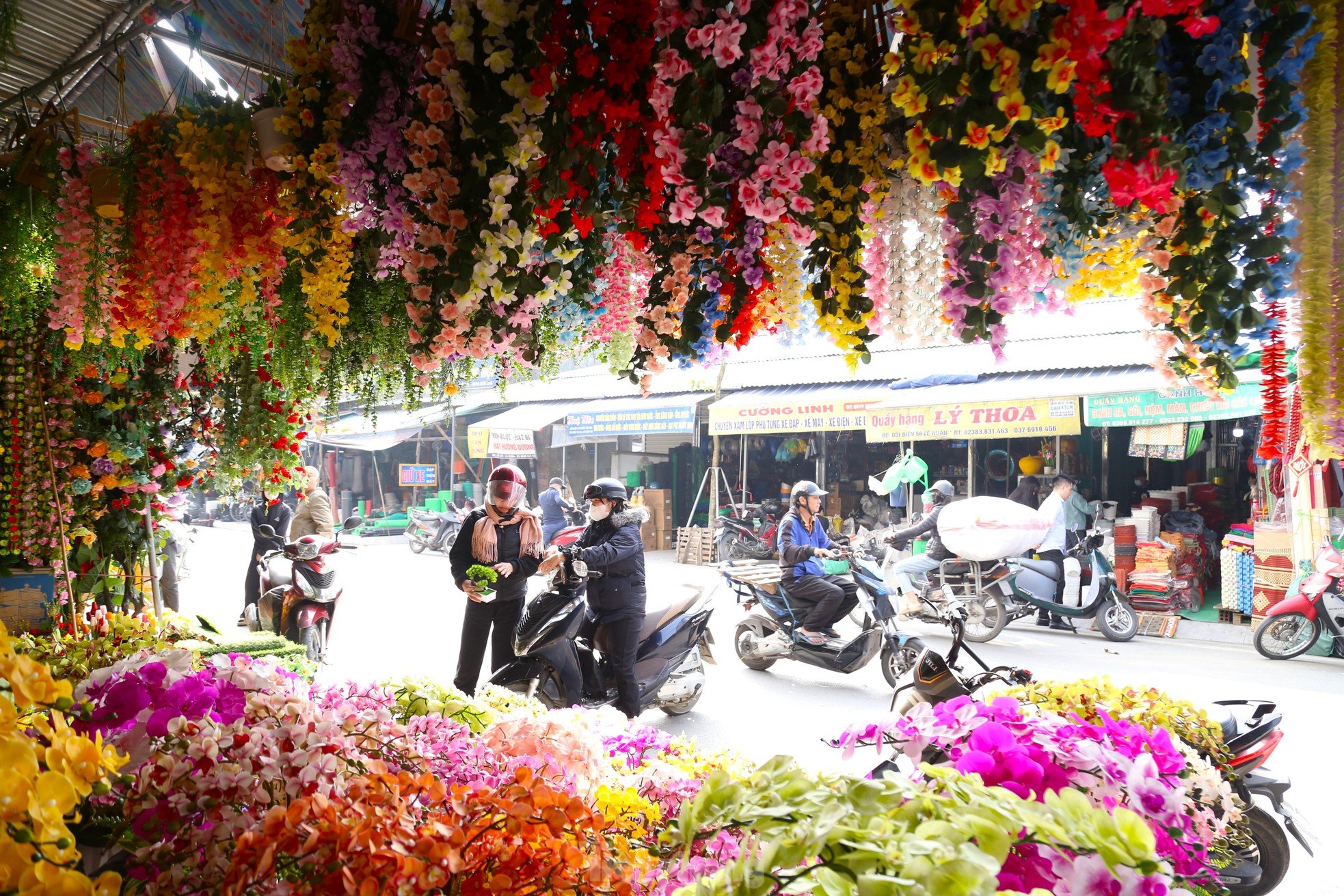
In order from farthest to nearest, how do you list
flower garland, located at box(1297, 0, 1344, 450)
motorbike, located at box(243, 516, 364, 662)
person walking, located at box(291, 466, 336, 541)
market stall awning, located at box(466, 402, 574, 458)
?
1. market stall awning, located at box(466, 402, 574, 458)
2. person walking, located at box(291, 466, 336, 541)
3. motorbike, located at box(243, 516, 364, 662)
4. flower garland, located at box(1297, 0, 1344, 450)

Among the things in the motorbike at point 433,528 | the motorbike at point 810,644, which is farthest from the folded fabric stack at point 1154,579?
the motorbike at point 433,528

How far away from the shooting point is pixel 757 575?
21.2 feet

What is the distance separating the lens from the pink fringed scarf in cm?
495

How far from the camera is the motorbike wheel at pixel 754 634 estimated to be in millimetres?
6504

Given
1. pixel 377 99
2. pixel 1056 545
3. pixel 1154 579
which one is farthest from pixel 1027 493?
pixel 377 99

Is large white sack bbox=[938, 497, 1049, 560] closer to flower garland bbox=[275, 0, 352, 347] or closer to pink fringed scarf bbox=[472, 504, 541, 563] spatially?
pink fringed scarf bbox=[472, 504, 541, 563]

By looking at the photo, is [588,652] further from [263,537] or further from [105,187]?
[263,537]

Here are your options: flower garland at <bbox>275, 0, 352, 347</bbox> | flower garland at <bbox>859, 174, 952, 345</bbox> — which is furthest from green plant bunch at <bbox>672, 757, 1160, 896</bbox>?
flower garland at <bbox>275, 0, 352, 347</bbox>

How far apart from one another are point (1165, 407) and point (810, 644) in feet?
16.1

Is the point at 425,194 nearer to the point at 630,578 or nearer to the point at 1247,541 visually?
the point at 630,578

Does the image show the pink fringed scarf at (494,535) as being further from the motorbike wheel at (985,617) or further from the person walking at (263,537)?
the motorbike wheel at (985,617)

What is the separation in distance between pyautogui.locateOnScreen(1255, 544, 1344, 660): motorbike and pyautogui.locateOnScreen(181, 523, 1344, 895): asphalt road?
0.44 ft

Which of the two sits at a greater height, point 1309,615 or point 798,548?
point 798,548

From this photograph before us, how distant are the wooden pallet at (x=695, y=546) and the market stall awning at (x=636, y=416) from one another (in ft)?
5.64
